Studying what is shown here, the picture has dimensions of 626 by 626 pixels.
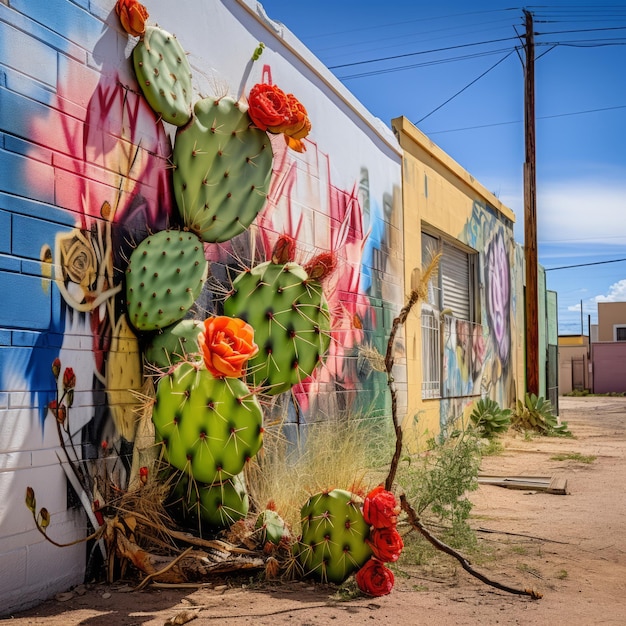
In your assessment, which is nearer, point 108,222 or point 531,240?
point 108,222

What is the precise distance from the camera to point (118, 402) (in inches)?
167

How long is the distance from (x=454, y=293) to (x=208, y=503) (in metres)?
8.63

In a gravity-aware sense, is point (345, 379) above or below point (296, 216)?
below

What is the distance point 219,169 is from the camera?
4.84 metres

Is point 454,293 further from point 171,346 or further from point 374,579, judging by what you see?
point 374,579

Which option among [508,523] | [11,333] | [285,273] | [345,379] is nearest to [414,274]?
[345,379]

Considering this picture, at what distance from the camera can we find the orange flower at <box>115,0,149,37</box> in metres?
4.34

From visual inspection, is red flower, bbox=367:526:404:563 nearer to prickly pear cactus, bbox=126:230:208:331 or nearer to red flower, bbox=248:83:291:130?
prickly pear cactus, bbox=126:230:208:331

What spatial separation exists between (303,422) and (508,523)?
1.87 m

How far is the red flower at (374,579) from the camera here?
12.3ft

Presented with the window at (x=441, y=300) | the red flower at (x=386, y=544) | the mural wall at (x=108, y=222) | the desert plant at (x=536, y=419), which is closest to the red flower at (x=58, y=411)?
the mural wall at (x=108, y=222)

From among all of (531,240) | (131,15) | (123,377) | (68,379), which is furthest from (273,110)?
(531,240)

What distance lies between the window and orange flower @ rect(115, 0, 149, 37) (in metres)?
5.52

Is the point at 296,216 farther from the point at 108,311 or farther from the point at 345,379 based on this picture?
the point at 108,311
